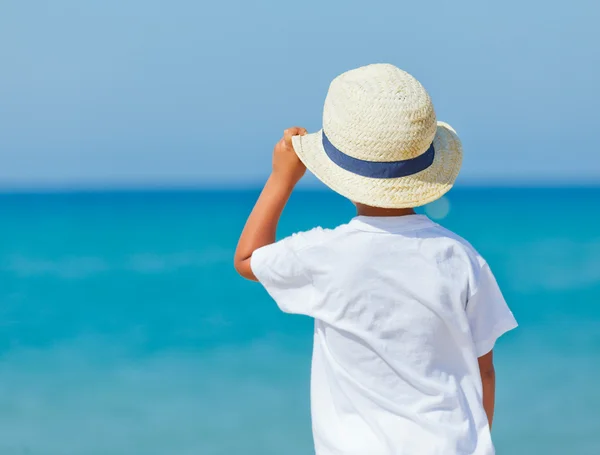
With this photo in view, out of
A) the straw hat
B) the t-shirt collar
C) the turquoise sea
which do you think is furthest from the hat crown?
the turquoise sea

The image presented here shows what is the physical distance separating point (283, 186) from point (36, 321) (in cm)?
1005

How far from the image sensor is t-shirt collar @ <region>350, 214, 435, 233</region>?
1.69 metres

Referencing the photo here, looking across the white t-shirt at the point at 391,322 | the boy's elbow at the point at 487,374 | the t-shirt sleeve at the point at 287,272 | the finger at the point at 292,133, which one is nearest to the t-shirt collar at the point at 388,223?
the white t-shirt at the point at 391,322

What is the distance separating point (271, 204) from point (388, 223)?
232 millimetres

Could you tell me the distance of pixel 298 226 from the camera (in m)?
25.1

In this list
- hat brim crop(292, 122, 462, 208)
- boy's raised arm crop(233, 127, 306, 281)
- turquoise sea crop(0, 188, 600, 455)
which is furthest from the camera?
turquoise sea crop(0, 188, 600, 455)

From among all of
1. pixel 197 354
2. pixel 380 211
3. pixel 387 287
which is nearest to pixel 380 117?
pixel 380 211

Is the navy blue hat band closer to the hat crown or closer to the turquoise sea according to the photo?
the hat crown

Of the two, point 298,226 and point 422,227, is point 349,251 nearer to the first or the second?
point 422,227

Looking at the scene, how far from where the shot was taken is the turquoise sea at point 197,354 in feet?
21.5

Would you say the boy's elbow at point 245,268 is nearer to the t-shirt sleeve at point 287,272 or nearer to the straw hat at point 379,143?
the t-shirt sleeve at point 287,272

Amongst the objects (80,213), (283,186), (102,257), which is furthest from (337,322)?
(80,213)

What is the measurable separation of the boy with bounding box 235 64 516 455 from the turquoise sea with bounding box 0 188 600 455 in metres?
0.40

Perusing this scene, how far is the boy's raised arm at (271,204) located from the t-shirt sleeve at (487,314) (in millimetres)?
389
